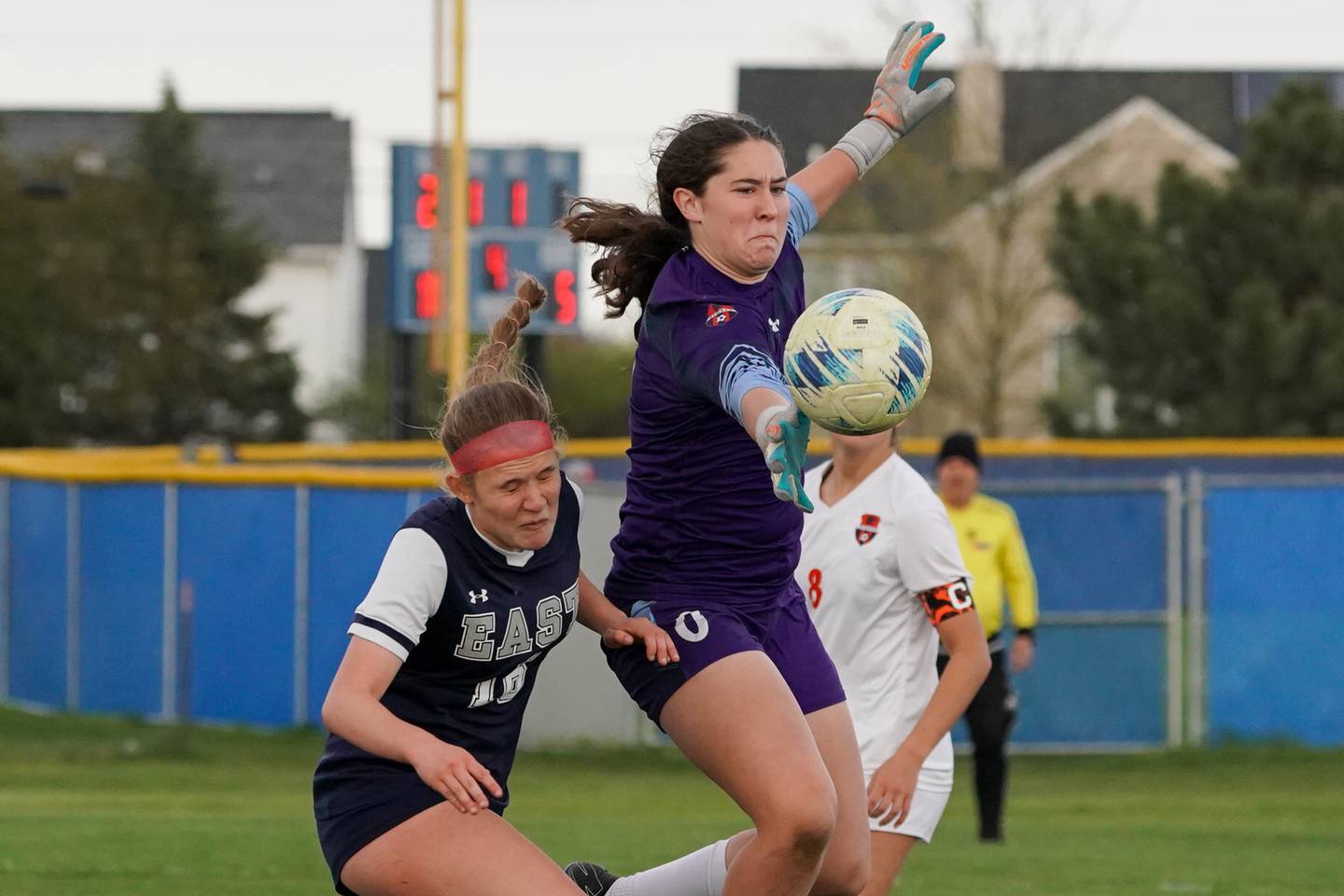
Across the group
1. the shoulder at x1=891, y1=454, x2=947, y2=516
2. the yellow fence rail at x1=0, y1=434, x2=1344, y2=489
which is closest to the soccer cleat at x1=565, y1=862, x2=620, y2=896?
the shoulder at x1=891, y1=454, x2=947, y2=516

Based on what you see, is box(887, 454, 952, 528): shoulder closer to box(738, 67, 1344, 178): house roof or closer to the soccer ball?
the soccer ball

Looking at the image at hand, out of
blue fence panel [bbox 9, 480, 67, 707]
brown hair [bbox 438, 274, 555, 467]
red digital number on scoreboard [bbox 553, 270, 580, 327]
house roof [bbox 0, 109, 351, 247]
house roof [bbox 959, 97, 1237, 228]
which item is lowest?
blue fence panel [bbox 9, 480, 67, 707]

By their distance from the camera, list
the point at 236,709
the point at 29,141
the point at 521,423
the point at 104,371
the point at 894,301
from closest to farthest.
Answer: the point at 894,301
the point at 521,423
the point at 236,709
the point at 104,371
the point at 29,141

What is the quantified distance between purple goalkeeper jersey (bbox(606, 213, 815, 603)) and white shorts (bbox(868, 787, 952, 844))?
1037 millimetres

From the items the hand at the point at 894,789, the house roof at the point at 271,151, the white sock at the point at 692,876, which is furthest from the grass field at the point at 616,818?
the house roof at the point at 271,151

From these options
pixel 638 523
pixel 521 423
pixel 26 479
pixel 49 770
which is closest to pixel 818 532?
pixel 638 523

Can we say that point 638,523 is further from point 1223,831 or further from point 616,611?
point 1223,831

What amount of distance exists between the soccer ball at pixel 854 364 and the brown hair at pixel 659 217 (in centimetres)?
67

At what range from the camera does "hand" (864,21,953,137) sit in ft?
19.9

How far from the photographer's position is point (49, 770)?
1486 cm

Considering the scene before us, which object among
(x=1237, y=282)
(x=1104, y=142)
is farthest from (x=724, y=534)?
(x=1104, y=142)

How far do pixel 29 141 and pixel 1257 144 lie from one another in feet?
142

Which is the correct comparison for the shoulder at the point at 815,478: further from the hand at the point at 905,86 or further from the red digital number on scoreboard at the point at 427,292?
the red digital number on scoreboard at the point at 427,292

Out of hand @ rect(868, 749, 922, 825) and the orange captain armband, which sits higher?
the orange captain armband
